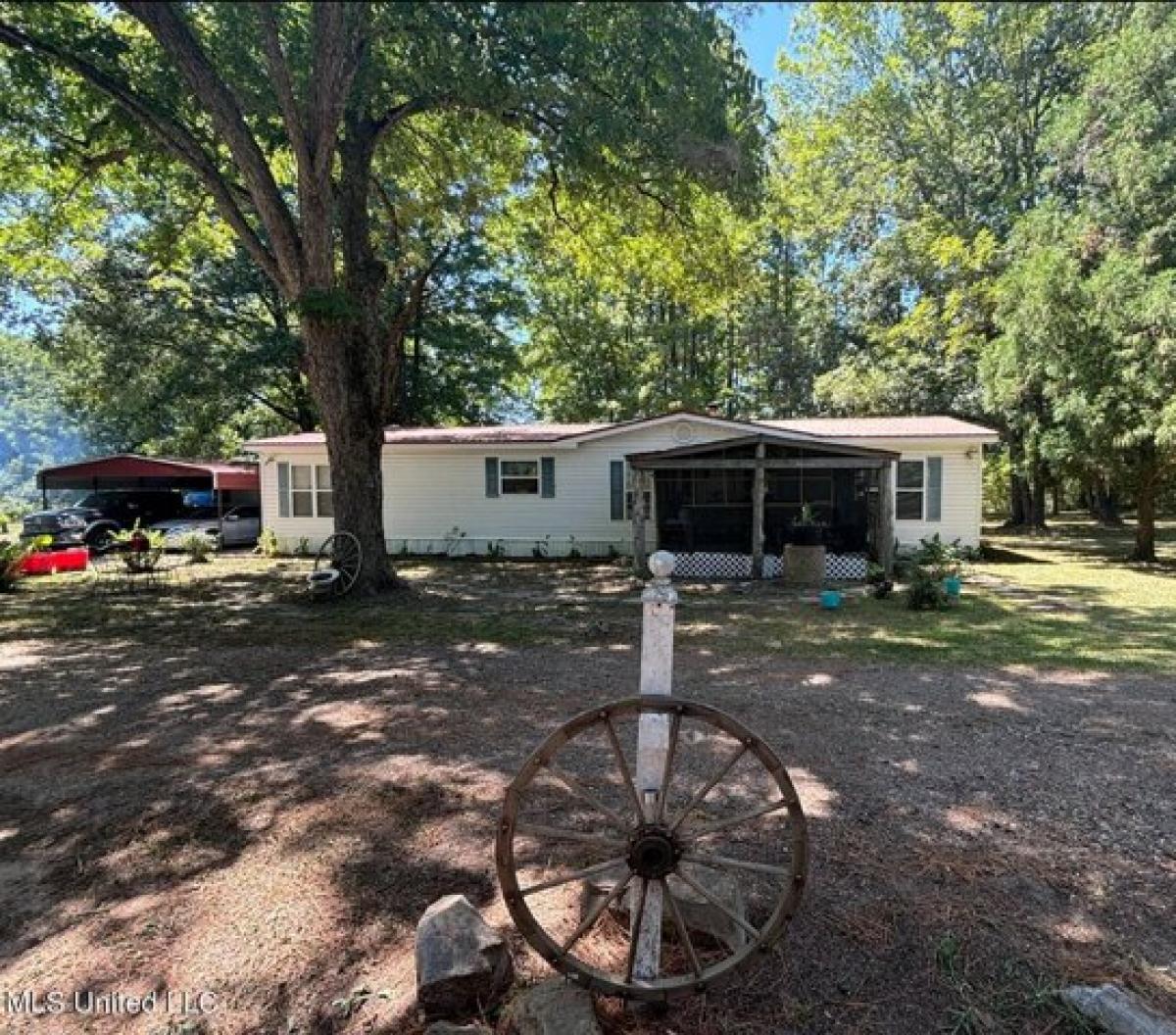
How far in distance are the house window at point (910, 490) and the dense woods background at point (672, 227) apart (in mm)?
2329

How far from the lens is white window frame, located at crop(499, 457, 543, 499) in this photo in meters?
15.5

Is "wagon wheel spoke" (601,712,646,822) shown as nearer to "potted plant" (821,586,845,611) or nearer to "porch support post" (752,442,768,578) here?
"potted plant" (821,586,845,611)

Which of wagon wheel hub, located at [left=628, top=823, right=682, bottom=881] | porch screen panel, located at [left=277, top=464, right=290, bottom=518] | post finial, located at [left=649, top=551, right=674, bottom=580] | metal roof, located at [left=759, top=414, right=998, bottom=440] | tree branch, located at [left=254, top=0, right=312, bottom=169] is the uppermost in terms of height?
tree branch, located at [left=254, top=0, right=312, bottom=169]

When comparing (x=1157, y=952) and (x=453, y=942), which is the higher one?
(x=453, y=942)

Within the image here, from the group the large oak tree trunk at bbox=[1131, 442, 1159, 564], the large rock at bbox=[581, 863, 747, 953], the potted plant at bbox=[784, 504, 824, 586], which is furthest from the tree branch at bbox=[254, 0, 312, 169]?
the large oak tree trunk at bbox=[1131, 442, 1159, 564]

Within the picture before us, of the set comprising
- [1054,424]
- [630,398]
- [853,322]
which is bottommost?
[1054,424]

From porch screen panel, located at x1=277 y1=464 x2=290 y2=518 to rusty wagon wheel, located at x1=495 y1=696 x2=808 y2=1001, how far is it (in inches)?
587

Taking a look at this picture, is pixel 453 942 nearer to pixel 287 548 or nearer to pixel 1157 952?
pixel 1157 952

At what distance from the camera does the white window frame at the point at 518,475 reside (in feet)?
50.8

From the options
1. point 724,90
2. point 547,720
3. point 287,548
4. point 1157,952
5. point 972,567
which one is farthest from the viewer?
point 287,548

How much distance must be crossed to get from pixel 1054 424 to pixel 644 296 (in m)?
16.2

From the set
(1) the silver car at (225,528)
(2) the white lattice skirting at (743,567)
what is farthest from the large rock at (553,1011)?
(1) the silver car at (225,528)

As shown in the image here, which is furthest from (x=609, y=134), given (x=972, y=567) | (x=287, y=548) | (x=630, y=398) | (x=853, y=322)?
(x=853, y=322)

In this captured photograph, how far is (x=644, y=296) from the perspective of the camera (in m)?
26.9
